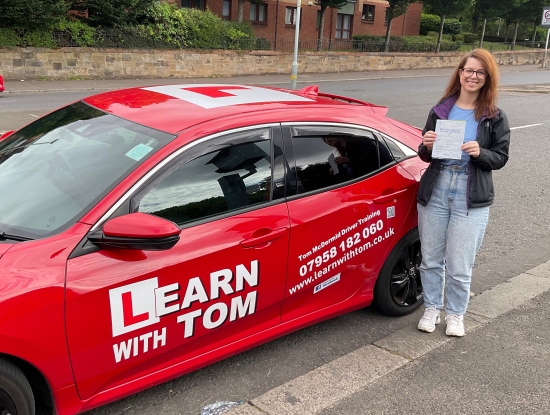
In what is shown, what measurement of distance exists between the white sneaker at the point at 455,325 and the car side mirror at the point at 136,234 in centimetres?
219

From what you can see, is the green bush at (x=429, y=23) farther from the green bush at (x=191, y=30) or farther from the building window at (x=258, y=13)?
the green bush at (x=191, y=30)

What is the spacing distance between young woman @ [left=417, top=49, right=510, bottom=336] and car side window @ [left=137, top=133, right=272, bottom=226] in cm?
117

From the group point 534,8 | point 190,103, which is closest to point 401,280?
point 190,103

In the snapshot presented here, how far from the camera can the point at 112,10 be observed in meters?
22.5

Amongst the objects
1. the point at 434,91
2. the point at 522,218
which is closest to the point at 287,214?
the point at 522,218

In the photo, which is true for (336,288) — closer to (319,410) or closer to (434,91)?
(319,410)

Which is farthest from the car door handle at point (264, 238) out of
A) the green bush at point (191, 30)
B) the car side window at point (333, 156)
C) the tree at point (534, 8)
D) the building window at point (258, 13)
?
the tree at point (534, 8)

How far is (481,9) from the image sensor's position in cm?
4388

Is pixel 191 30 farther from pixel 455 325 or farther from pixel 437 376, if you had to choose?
pixel 437 376

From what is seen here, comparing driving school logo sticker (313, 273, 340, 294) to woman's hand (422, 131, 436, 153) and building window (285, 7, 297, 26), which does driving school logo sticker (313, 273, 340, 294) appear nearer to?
woman's hand (422, 131, 436, 153)

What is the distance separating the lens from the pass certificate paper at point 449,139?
3262 mm

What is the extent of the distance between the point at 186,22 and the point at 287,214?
24.2 metres

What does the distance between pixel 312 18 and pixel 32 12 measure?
874 inches

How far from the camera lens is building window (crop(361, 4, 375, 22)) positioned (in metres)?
41.7
